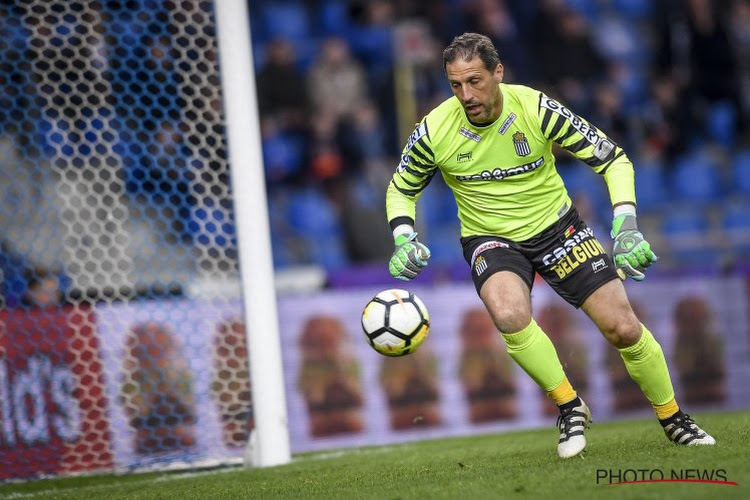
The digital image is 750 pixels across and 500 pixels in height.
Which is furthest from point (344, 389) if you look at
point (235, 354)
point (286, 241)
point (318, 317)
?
point (286, 241)

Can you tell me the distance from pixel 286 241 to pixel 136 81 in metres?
4.47

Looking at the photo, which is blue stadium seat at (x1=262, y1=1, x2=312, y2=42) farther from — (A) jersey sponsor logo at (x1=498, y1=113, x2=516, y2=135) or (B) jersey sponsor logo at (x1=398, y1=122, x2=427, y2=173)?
(A) jersey sponsor logo at (x1=498, y1=113, x2=516, y2=135)

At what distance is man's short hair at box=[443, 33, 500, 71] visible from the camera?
5.84 meters

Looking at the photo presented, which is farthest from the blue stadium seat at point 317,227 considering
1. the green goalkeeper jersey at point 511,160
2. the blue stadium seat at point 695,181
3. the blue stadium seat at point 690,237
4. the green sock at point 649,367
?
the green sock at point 649,367

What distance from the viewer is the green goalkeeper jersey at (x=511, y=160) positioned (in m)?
6.00

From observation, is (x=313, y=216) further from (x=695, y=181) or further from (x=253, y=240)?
(x=695, y=181)

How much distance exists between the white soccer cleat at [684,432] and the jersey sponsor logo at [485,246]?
1.30 meters

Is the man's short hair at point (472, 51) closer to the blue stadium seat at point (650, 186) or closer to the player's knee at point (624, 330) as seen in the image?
the player's knee at point (624, 330)

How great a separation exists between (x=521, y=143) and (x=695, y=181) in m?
9.09

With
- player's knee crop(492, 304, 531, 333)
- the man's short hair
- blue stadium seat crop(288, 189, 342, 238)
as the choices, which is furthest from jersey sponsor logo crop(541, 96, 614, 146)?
blue stadium seat crop(288, 189, 342, 238)

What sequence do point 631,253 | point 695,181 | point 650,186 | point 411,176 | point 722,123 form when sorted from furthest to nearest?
point 722,123, point 695,181, point 650,186, point 411,176, point 631,253

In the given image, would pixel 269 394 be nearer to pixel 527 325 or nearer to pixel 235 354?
pixel 235 354

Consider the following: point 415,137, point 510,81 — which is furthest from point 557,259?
point 510,81

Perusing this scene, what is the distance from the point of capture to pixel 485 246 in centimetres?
613
